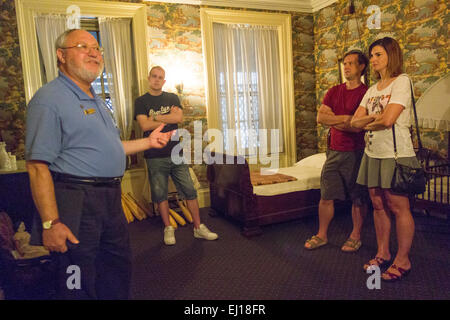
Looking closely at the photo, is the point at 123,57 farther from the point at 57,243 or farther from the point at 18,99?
the point at 57,243

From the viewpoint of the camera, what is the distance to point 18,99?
3.88 m

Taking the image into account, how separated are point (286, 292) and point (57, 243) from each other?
1.46 m

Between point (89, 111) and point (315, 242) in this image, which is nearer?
point (89, 111)

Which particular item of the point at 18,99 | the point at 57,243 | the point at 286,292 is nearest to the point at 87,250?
the point at 57,243

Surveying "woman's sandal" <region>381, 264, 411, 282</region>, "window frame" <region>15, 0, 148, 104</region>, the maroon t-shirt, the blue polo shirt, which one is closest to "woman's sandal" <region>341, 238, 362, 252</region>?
"woman's sandal" <region>381, 264, 411, 282</region>

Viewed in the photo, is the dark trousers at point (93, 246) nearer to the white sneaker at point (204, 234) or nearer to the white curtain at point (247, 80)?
the white sneaker at point (204, 234)

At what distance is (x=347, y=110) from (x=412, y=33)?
74.4 inches

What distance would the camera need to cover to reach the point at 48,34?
155 inches

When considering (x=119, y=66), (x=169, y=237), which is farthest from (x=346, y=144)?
(x=119, y=66)

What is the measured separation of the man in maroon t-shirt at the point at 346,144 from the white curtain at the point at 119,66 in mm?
2527

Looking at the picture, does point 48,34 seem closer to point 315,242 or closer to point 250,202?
Answer: point 250,202

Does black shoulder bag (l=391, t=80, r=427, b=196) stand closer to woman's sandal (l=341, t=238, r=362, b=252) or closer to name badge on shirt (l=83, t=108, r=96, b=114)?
woman's sandal (l=341, t=238, r=362, b=252)

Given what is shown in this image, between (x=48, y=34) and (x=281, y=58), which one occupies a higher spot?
(x=48, y=34)

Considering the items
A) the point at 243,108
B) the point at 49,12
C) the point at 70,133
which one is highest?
the point at 49,12
